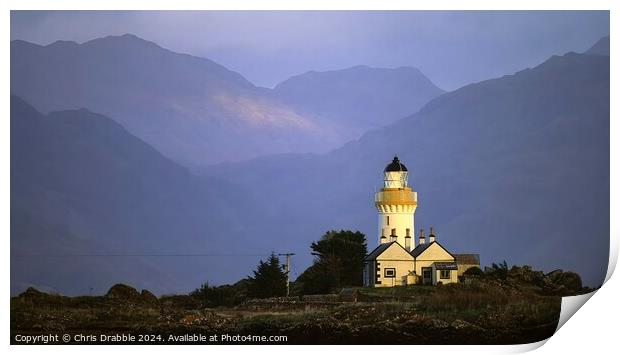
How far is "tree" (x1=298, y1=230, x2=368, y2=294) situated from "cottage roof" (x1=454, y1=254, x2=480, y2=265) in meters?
1.52

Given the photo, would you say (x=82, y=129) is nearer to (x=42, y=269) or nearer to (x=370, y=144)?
(x=42, y=269)

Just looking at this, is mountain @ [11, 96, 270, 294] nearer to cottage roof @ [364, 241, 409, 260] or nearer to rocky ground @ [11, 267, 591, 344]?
rocky ground @ [11, 267, 591, 344]

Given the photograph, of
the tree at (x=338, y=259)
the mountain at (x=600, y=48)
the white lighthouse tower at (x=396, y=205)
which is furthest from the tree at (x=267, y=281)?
the mountain at (x=600, y=48)

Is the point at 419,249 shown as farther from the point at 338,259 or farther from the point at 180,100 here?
the point at 180,100

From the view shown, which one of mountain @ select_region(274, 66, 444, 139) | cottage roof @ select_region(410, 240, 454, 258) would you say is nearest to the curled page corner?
cottage roof @ select_region(410, 240, 454, 258)

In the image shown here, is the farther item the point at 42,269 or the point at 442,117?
the point at 442,117

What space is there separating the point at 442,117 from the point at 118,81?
202 inches

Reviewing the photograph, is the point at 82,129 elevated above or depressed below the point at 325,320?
above

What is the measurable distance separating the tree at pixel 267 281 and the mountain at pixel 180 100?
5.94 ft

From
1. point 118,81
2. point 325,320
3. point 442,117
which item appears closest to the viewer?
point 325,320

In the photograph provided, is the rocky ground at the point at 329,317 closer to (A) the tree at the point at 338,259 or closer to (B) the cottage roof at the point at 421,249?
(B) the cottage roof at the point at 421,249

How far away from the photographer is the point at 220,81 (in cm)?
2547

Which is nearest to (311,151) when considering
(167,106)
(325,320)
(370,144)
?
(370,144)

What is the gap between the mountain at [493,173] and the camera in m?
24.5
